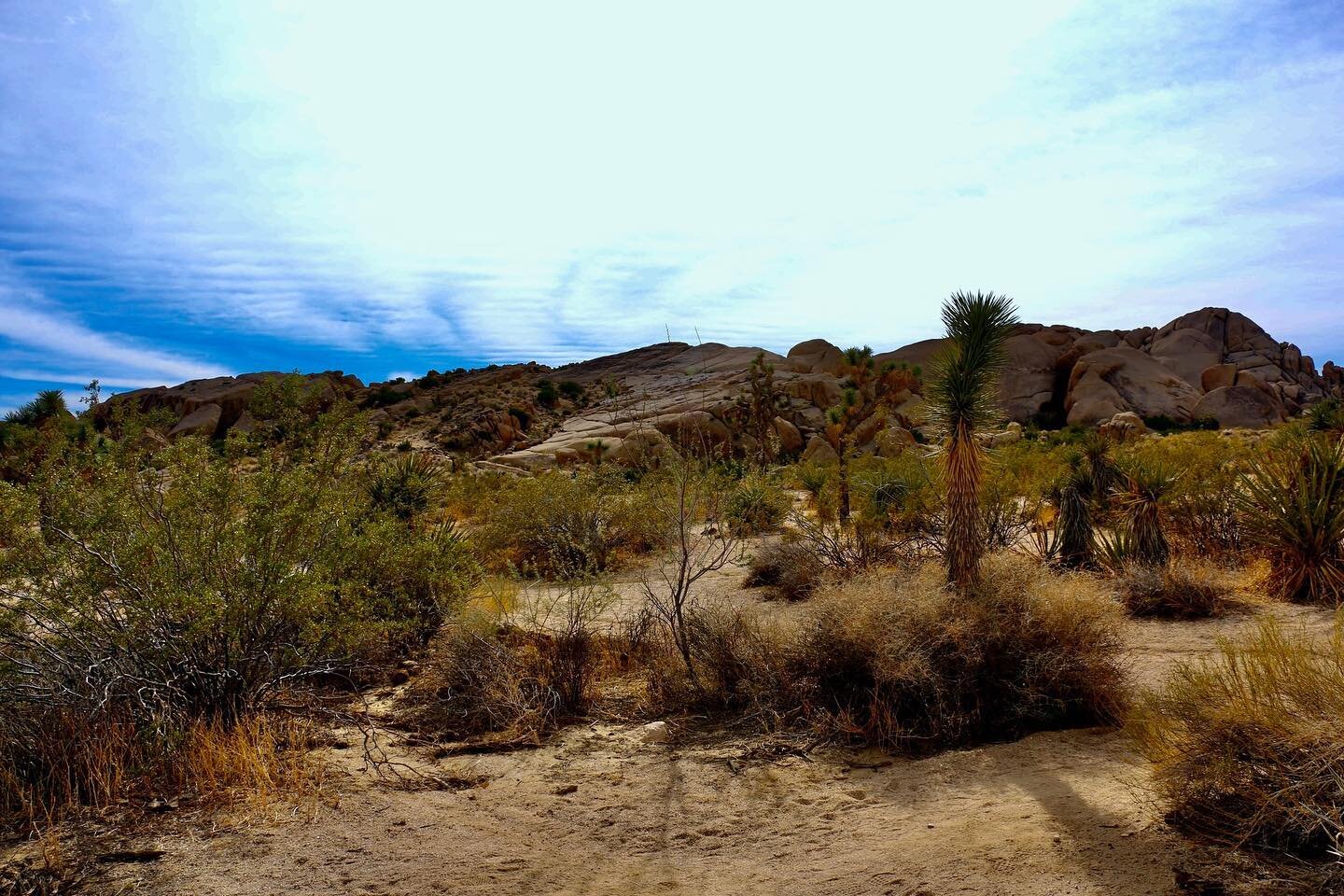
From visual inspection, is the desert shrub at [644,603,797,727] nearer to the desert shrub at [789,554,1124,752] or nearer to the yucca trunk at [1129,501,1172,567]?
the desert shrub at [789,554,1124,752]

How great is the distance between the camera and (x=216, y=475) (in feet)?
21.4

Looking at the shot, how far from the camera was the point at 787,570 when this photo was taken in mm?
12602

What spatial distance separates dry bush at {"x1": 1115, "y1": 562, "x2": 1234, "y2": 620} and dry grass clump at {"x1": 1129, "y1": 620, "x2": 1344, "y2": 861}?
17.9 feet

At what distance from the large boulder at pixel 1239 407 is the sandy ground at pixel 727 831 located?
52.0m

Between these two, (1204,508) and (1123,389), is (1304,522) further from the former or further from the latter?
(1123,389)

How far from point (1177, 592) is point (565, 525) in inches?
376

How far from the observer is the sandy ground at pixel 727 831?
4.50 meters

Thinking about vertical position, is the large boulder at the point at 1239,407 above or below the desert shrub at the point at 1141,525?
above

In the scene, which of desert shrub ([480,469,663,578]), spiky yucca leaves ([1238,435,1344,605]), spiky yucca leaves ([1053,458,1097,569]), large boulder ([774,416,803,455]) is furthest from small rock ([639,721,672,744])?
large boulder ([774,416,803,455])

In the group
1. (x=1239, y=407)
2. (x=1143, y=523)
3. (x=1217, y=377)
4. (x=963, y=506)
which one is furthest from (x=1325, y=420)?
(x=1217, y=377)

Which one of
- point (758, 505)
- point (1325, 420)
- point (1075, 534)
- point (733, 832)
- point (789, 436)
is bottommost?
point (733, 832)

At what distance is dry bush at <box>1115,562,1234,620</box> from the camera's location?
9.78 meters

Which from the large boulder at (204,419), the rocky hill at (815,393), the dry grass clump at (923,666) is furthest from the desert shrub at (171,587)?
the large boulder at (204,419)

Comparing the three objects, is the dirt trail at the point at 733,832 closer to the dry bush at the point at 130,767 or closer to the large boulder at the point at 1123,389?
the dry bush at the point at 130,767
